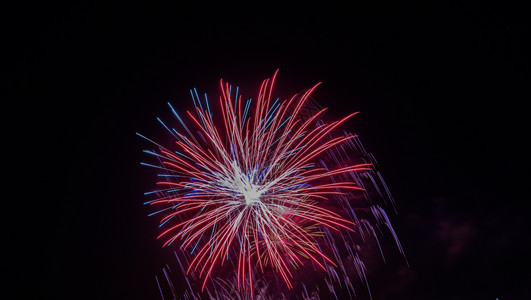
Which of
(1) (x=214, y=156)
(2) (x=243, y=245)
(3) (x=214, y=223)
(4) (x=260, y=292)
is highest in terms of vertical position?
(1) (x=214, y=156)

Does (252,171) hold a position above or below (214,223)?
above

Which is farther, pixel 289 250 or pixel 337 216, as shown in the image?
pixel 289 250

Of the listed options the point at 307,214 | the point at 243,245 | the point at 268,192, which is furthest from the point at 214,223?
the point at 307,214

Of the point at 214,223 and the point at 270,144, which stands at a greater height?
the point at 270,144

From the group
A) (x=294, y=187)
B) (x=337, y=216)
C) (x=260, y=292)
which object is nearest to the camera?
(x=337, y=216)

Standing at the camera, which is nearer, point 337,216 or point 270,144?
point 337,216

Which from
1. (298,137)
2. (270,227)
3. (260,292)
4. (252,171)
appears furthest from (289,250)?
(260,292)

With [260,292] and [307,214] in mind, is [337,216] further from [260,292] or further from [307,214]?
[260,292]

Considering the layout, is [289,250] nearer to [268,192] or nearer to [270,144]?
[268,192]

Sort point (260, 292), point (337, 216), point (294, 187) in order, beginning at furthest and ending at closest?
point (260, 292) < point (294, 187) < point (337, 216)
